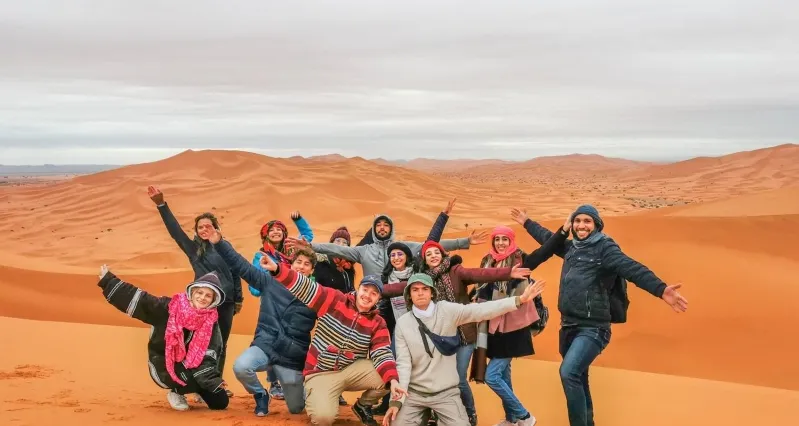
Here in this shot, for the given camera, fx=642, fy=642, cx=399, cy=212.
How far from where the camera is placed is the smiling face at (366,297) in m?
5.24

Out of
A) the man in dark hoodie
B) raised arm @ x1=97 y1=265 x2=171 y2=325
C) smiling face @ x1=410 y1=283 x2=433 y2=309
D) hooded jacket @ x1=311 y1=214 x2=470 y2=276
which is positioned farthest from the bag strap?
raised arm @ x1=97 y1=265 x2=171 y2=325

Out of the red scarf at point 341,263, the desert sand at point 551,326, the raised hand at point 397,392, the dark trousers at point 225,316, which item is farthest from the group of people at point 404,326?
the red scarf at point 341,263

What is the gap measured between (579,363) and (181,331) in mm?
3318

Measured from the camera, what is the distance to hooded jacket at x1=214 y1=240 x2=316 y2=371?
592 centimetres

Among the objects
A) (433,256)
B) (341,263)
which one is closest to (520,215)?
(433,256)

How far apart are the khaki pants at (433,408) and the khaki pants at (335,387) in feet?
0.89

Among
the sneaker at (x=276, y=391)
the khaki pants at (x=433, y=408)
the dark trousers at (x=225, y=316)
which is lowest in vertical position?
the sneaker at (x=276, y=391)

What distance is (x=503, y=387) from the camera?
5.66 m

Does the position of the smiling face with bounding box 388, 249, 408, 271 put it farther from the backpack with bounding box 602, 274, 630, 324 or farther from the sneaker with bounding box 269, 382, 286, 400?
the sneaker with bounding box 269, 382, 286, 400

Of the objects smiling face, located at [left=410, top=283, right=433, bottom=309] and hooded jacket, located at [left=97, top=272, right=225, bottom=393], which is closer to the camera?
smiling face, located at [left=410, top=283, right=433, bottom=309]

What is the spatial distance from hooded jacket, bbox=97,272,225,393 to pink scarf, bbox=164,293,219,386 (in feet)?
0.14

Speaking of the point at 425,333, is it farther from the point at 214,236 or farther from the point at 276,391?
the point at 276,391

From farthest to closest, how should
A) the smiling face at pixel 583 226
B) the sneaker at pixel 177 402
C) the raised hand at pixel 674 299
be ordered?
the sneaker at pixel 177 402 → the smiling face at pixel 583 226 → the raised hand at pixel 674 299

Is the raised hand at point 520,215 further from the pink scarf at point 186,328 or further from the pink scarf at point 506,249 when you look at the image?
the pink scarf at point 186,328
